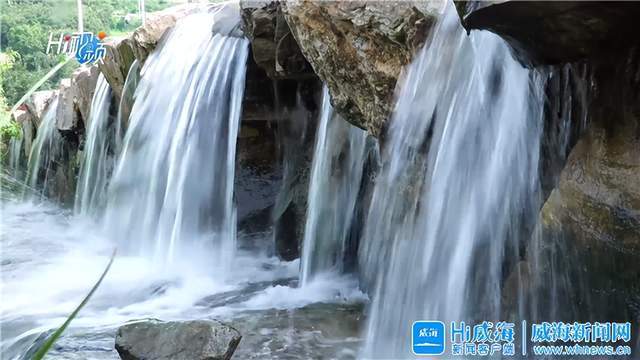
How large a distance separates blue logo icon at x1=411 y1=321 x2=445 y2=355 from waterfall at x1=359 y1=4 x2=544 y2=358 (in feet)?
1.33

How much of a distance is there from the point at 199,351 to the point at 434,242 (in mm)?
1309

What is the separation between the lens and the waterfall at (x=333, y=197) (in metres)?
5.05

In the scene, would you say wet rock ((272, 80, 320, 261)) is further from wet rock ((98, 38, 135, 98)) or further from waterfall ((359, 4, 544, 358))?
wet rock ((98, 38, 135, 98))

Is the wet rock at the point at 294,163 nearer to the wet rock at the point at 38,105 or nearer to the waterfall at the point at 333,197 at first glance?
the waterfall at the point at 333,197

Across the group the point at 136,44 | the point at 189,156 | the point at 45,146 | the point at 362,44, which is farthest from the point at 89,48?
the point at 362,44

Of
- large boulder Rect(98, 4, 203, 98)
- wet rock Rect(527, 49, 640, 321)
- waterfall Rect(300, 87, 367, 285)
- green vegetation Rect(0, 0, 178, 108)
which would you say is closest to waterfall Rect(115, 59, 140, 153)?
large boulder Rect(98, 4, 203, 98)

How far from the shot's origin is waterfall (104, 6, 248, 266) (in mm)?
6301

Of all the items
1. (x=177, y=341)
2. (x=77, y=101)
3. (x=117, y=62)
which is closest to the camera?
(x=177, y=341)

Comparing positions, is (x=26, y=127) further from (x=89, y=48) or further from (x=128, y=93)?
(x=128, y=93)

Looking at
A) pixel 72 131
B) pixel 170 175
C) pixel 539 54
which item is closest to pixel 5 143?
pixel 72 131

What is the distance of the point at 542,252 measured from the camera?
272 cm

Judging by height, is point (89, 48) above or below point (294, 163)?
above

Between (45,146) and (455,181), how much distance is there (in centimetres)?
1076

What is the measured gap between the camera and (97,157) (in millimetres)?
9109
